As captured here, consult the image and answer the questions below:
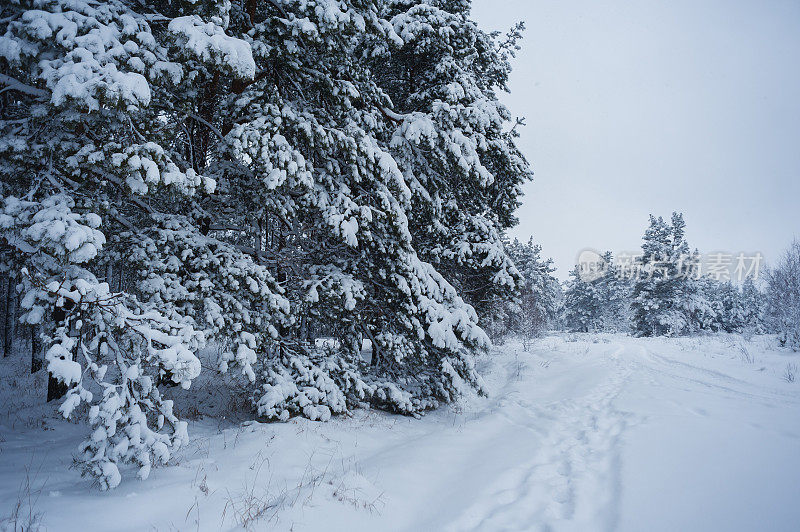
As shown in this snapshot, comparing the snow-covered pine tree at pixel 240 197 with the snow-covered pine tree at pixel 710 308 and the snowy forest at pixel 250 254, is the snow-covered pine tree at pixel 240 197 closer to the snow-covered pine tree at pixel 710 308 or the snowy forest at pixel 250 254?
the snowy forest at pixel 250 254

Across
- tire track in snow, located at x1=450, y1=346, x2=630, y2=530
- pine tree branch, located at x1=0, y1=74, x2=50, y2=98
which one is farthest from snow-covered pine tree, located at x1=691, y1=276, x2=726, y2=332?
pine tree branch, located at x1=0, y1=74, x2=50, y2=98

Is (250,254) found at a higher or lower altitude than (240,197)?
lower

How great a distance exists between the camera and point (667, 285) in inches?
1487

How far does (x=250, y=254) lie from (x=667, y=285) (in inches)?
1689

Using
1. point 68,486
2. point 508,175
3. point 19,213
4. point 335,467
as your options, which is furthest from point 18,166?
point 508,175

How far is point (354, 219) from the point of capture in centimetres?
628

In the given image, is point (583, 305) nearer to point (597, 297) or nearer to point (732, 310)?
point (597, 297)

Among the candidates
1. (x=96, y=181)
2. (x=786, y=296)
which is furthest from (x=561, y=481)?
(x=786, y=296)

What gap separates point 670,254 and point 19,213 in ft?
154

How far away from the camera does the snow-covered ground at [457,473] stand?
130 inches

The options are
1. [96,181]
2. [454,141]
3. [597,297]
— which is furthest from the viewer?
[597,297]

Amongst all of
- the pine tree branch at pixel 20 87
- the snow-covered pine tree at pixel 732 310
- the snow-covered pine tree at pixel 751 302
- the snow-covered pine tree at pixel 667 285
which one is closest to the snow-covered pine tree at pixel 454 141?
the pine tree branch at pixel 20 87

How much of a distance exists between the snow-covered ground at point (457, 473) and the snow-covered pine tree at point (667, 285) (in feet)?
117

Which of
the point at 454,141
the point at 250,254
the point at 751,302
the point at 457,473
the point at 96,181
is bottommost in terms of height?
the point at 751,302
